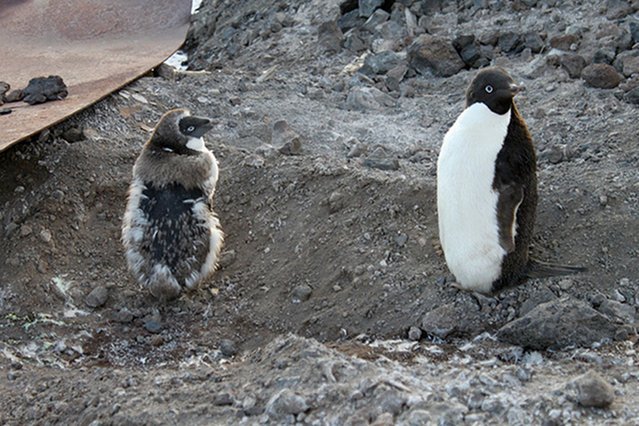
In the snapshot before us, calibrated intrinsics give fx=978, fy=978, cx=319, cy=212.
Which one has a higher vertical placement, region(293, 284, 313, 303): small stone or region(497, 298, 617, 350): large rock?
region(497, 298, 617, 350): large rock

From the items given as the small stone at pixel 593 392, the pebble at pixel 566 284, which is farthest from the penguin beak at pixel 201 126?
the small stone at pixel 593 392

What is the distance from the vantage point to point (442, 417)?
10.8 feet

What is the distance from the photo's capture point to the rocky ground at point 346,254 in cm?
367

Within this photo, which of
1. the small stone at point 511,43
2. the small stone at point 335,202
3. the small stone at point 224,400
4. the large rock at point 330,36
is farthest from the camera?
the large rock at point 330,36

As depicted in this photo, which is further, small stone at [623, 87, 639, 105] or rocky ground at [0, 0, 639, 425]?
small stone at [623, 87, 639, 105]

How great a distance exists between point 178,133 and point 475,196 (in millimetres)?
1848

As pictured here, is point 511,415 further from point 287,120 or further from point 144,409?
point 287,120

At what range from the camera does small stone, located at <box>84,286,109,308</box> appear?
523 cm

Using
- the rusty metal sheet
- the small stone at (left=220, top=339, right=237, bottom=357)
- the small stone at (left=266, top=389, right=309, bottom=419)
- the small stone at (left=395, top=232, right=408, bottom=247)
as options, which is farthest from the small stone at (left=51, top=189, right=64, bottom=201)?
the small stone at (left=266, top=389, right=309, bottom=419)

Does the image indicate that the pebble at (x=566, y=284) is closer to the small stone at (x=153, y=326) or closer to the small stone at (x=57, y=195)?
the small stone at (x=153, y=326)

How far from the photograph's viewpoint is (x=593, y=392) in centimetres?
330

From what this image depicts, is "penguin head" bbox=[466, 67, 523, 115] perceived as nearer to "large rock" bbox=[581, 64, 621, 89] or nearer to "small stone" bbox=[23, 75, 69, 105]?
"large rock" bbox=[581, 64, 621, 89]

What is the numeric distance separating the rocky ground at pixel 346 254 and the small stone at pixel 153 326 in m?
0.02

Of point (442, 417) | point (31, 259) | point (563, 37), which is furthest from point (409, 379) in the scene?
point (563, 37)
